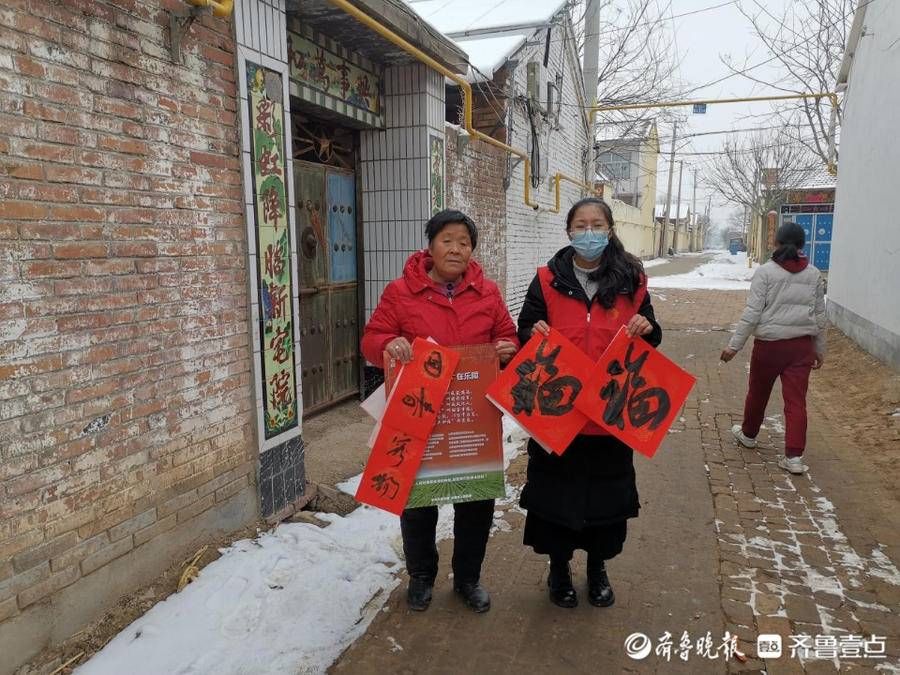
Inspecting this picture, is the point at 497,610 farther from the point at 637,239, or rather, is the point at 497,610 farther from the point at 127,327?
the point at 637,239

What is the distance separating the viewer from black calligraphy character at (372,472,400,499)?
2.62 meters

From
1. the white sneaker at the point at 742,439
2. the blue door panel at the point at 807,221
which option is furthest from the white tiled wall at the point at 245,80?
the blue door panel at the point at 807,221

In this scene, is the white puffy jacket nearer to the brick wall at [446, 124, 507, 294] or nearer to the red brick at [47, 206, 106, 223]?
the brick wall at [446, 124, 507, 294]

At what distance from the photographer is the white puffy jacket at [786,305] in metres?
4.62

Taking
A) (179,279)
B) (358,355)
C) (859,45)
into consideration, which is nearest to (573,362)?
(179,279)

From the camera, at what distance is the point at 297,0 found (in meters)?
4.21

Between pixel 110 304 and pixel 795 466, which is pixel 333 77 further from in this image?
pixel 795 466

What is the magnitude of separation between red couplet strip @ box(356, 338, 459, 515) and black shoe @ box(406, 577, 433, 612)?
0.54 metres

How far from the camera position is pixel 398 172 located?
19.5ft

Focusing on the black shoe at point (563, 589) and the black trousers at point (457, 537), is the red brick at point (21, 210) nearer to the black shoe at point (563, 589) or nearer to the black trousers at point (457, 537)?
the black trousers at point (457, 537)

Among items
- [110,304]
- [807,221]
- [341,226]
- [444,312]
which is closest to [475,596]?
[444,312]

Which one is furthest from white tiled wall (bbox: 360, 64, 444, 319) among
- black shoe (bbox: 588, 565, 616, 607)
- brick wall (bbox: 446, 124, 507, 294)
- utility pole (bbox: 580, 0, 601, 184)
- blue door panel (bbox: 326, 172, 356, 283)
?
utility pole (bbox: 580, 0, 601, 184)

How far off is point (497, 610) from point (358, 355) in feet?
11.8

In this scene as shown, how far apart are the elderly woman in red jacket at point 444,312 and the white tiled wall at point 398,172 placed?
320 cm
